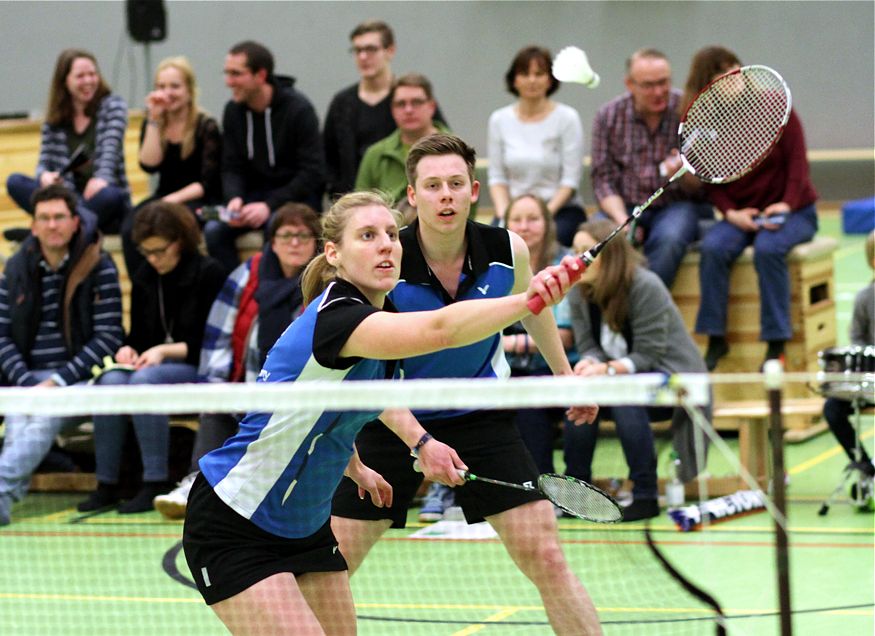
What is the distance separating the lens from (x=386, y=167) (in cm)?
960

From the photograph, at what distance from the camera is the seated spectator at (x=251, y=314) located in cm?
858

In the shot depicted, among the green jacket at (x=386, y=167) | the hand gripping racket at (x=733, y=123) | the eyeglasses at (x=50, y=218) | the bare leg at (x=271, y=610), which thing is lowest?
the bare leg at (x=271, y=610)

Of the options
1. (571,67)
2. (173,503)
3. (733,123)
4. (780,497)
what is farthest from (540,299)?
(173,503)

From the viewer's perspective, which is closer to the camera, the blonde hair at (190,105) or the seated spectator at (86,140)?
the blonde hair at (190,105)

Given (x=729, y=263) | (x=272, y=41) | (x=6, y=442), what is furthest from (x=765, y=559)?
(x=272, y=41)

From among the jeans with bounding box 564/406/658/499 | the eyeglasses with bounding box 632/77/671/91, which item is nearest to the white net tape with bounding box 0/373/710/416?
the jeans with bounding box 564/406/658/499

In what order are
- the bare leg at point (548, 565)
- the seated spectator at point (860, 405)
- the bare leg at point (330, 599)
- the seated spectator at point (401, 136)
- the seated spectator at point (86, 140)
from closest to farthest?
the bare leg at point (330, 599) → the bare leg at point (548, 565) → the seated spectator at point (860, 405) → the seated spectator at point (401, 136) → the seated spectator at point (86, 140)

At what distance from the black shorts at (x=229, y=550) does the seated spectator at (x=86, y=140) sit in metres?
6.77

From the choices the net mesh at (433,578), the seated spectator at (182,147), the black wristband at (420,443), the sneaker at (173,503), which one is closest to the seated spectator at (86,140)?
the seated spectator at (182,147)

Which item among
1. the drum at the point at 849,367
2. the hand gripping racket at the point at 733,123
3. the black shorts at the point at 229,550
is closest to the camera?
the black shorts at the point at 229,550

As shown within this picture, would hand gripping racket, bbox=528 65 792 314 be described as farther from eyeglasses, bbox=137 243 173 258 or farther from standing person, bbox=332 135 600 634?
eyeglasses, bbox=137 243 173 258

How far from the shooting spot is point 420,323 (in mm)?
3832

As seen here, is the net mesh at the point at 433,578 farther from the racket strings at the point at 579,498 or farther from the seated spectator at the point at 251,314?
the seated spectator at the point at 251,314

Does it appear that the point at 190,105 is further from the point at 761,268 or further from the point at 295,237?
the point at 761,268
